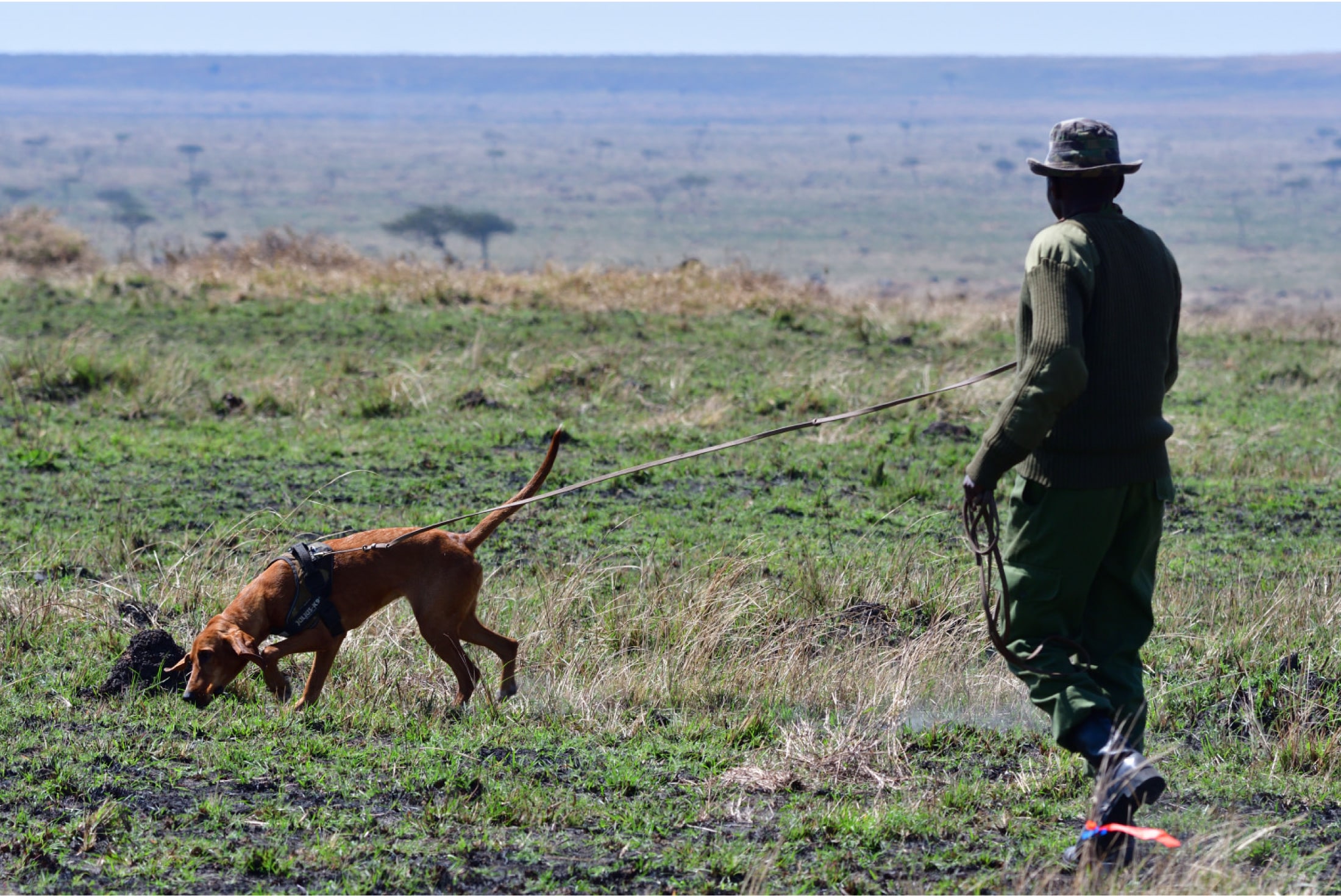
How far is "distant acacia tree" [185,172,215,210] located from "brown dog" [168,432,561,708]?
103632mm

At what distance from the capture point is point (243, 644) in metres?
4.93

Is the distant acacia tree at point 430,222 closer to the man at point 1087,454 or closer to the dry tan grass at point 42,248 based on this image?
the dry tan grass at point 42,248

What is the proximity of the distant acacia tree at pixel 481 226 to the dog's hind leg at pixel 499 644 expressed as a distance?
6644cm

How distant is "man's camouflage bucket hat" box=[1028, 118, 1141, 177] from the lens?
3.88m

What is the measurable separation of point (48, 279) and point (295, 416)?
10021 millimetres

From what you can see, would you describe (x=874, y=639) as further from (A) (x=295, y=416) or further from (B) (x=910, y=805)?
(A) (x=295, y=416)

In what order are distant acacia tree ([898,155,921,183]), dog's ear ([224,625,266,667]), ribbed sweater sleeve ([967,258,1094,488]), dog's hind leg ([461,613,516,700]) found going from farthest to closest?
distant acacia tree ([898,155,921,183]) → dog's hind leg ([461,613,516,700]) → dog's ear ([224,625,266,667]) → ribbed sweater sleeve ([967,258,1094,488])

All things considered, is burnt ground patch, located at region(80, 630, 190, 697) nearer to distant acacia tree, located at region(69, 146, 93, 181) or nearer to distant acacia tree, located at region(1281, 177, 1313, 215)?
distant acacia tree, located at region(1281, 177, 1313, 215)

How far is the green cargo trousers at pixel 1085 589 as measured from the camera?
3.81m

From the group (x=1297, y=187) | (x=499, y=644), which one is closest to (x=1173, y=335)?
(x=499, y=644)

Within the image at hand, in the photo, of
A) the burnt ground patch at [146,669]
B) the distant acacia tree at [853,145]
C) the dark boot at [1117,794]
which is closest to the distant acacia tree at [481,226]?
the burnt ground patch at [146,669]

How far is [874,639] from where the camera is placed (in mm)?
6109

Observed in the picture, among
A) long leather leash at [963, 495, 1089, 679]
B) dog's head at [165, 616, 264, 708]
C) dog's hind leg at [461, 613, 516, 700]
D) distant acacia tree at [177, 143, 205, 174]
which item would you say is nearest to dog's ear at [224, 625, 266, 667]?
dog's head at [165, 616, 264, 708]

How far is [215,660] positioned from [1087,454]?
3.25 metres
